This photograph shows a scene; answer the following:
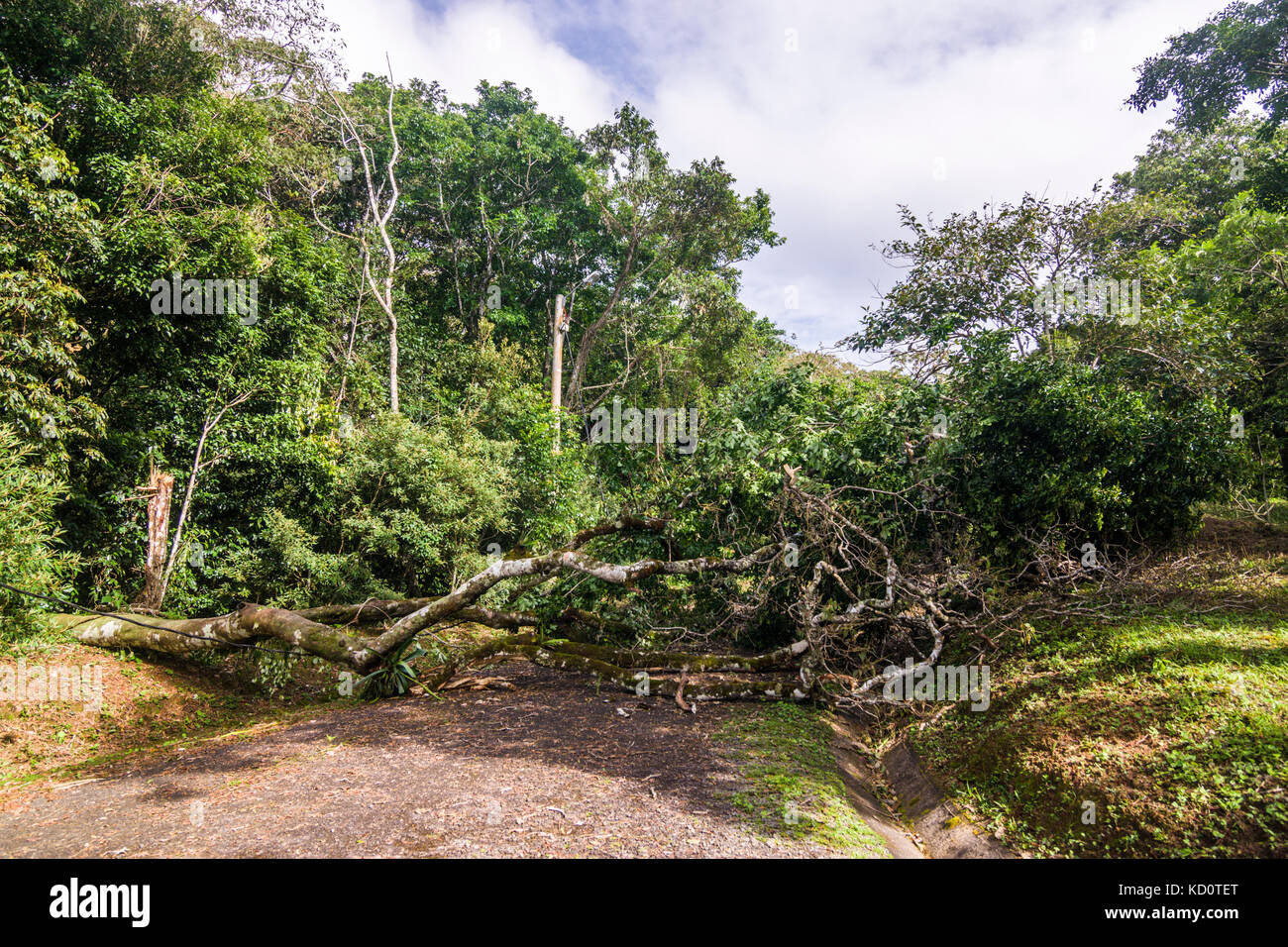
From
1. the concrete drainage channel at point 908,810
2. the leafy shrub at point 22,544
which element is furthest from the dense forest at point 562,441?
the concrete drainage channel at point 908,810

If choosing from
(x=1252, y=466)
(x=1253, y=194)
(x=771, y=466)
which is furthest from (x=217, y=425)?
(x=1253, y=194)

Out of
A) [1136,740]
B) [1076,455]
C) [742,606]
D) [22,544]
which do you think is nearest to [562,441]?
[742,606]

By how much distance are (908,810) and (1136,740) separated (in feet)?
5.39

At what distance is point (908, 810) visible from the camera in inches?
188

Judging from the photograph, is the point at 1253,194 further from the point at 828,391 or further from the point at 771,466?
the point at 771,466

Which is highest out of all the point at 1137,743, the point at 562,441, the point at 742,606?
the point at 562,441

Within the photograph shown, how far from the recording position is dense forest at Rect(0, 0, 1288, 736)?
7.21 metres

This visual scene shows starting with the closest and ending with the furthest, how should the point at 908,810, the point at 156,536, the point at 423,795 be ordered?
the point at 423,795 → the point at 908,810 → the point at 156,536

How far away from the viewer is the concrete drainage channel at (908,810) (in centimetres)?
397

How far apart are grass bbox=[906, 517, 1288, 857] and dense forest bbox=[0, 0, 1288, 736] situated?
1.00 m

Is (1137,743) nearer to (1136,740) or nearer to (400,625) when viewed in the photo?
(1136,740)

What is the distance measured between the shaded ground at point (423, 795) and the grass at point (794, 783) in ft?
0.29

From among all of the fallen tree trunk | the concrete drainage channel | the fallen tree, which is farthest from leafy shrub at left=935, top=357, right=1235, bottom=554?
the concrete drainage channel

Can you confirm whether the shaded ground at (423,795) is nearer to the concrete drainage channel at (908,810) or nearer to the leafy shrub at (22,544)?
the concrete drainage channel at (908,810)
